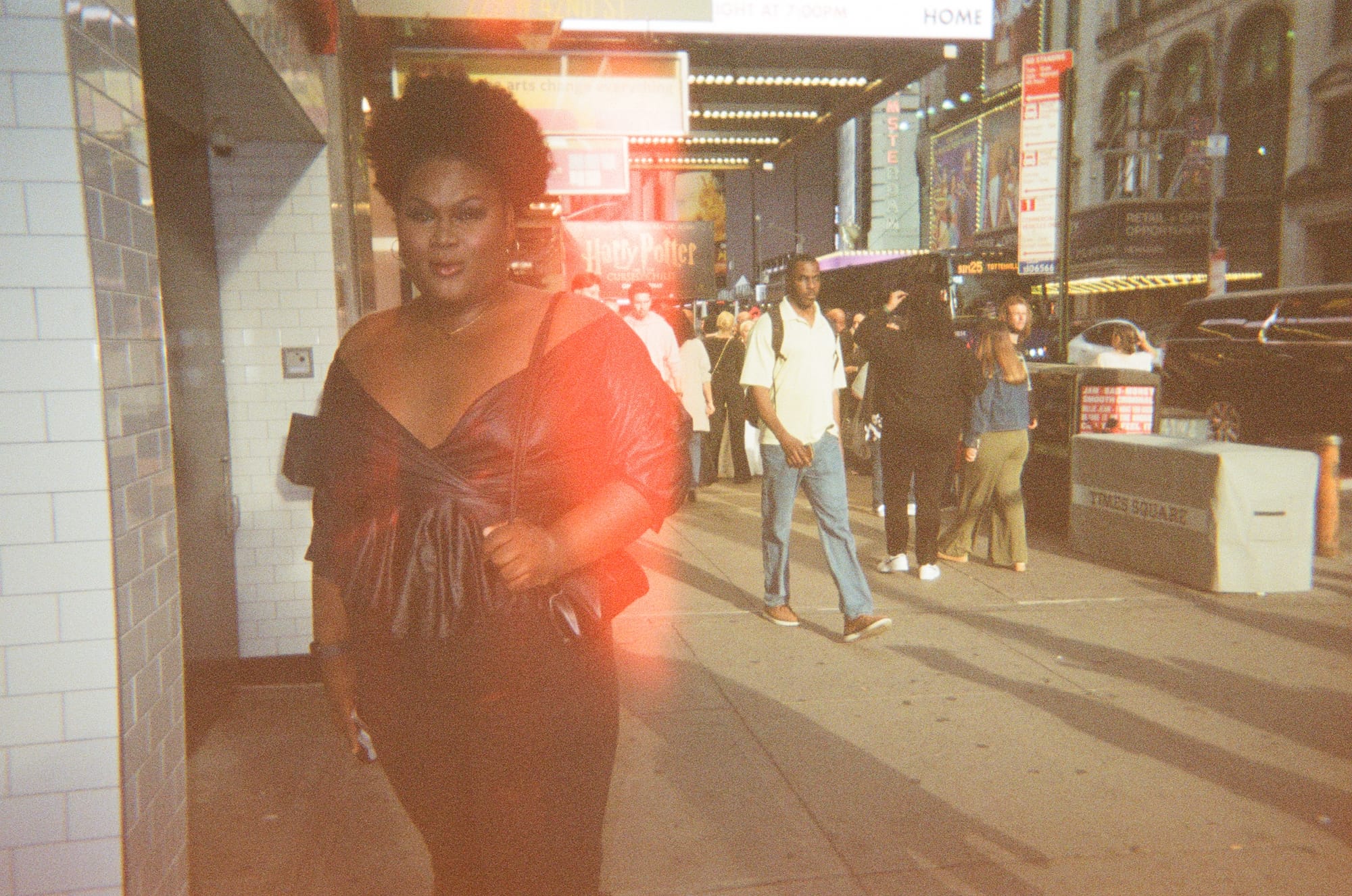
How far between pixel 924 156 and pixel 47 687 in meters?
44.8

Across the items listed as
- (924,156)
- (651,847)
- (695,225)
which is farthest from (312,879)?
(924,156)

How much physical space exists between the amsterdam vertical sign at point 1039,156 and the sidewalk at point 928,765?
272 inches

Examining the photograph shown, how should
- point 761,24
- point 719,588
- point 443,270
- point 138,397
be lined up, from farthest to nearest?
point 719,588 < point 761,24 < point 138,397 < point 443,270

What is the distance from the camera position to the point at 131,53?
215 cm

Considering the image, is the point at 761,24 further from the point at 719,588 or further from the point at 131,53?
the point at 131,53

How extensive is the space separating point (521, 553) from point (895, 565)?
17.9 ft

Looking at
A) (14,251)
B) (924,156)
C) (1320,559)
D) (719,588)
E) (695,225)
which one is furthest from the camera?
(924,156)

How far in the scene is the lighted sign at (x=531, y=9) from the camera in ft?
17.1

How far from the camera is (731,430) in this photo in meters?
10.7

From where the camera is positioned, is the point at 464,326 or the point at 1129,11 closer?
the point at 464,326

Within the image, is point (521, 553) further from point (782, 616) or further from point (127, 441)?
point (782, 616)

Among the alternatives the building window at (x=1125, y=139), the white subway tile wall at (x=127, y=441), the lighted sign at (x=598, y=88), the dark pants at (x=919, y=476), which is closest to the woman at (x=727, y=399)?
the dark pants at (x=919, y=476)

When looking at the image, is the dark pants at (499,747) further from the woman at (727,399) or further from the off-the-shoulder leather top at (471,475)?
the woman at (727,399)

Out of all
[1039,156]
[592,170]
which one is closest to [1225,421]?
[1039,156]
